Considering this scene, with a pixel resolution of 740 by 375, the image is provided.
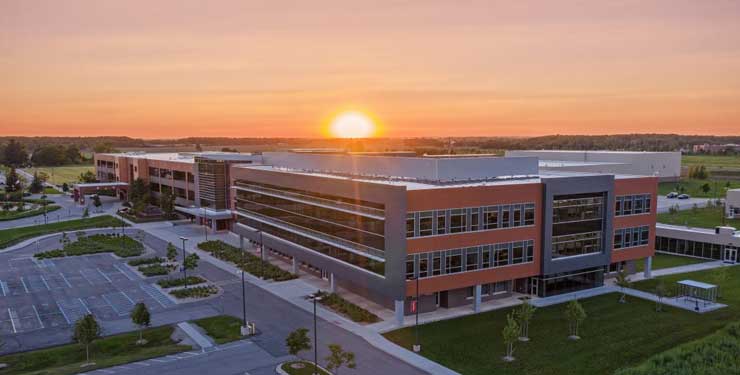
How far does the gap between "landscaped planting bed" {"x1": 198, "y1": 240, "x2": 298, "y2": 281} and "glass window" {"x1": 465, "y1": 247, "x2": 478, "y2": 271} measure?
20.4m

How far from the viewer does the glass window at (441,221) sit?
1721 inches

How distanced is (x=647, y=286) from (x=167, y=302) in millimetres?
46009

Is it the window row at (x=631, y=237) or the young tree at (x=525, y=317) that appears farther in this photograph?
the window row at (x=631, y=237)

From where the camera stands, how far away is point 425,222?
43188 millimetres

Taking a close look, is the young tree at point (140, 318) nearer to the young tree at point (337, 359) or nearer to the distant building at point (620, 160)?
the young tree at point (337, 359)

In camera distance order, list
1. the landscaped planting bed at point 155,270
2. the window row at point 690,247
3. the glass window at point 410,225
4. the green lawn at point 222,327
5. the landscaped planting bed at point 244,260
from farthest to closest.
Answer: the window row at point 690,247 → the landscaped planting bed at point 155,270 → the landscaped planting bed at point 244,260 → the glass window at point 410,225 → the green lawn at point 222,327

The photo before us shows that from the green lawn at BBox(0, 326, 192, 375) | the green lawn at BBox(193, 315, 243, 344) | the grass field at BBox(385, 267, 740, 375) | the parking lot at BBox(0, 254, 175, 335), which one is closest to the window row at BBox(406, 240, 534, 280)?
the grass field at BBox(385, 267, 740, 375)

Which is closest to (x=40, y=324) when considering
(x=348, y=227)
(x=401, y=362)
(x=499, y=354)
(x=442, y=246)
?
(x=348, y=227)

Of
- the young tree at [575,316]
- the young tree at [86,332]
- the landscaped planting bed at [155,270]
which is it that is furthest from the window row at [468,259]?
the landscaped planting bed at [155,270]

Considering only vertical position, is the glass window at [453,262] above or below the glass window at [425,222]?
below

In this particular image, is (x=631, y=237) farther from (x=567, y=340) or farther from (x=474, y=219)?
(x=567, y=340)

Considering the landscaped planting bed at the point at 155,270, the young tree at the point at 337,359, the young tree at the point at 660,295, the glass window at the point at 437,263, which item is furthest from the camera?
the landscaped planting bed at the point at 155,270

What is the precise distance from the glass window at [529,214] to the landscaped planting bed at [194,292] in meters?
30.3

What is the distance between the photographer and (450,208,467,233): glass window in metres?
44.3
